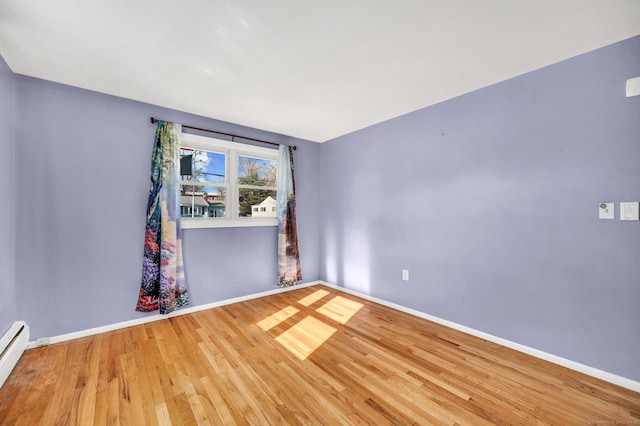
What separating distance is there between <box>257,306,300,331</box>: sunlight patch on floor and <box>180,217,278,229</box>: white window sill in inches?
49.0

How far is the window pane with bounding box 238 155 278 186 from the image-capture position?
3547 mm

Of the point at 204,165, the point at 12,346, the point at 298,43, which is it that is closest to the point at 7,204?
the point at 12,346

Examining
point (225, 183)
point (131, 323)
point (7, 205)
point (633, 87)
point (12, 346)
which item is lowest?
point (131, 323)

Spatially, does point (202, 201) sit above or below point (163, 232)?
above

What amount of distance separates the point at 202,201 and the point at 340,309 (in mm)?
2234

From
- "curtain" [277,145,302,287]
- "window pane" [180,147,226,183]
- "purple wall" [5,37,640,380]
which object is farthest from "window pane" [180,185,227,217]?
"curtain" [277,145,302,287]

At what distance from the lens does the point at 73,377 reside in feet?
6.11

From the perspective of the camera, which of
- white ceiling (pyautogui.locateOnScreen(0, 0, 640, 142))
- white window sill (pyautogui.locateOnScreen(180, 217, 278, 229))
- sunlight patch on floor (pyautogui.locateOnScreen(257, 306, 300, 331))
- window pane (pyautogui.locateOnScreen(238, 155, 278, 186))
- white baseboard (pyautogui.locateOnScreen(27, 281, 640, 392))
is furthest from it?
window pane (pyautogui.locateOnScreen(238, 155, 278, 186))

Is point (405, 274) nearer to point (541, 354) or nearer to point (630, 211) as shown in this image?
point (541, 354)

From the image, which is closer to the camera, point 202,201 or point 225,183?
point 202,201

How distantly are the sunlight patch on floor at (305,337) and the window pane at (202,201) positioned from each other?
5.77 ft

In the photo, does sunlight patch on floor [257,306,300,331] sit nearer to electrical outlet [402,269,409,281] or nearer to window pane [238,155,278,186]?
electrical outlet [402,269,409,281]

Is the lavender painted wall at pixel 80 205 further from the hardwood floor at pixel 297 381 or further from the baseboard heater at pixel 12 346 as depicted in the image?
the hardwood floor at pixel 297 381

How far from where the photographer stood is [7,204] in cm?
207
